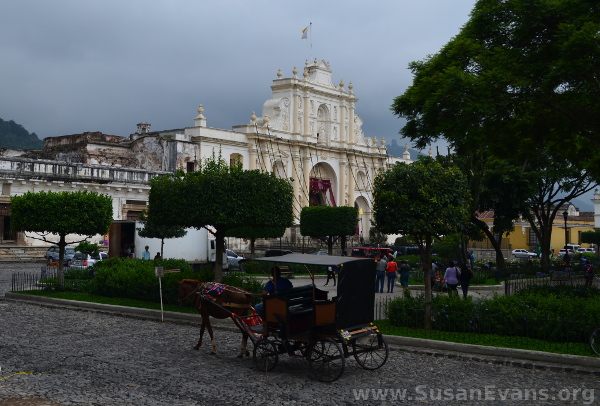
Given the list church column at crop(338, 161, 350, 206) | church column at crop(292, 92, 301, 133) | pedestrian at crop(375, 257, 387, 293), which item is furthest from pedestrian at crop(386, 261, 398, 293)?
church column at crop(338, 161, 350, 206)

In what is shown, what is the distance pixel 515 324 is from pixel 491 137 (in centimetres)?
570

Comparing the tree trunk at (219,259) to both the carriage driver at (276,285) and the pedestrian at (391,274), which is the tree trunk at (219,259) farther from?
the pedestrian at (391,274)

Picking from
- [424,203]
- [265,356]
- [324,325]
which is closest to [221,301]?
[265,356]

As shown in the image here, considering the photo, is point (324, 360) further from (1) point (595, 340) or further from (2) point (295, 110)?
(2) point (295, 110)

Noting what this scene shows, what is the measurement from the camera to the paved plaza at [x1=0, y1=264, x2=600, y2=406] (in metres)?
8.90

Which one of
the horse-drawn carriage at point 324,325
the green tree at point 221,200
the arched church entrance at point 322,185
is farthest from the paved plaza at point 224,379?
the arched church entrance at point 322,185

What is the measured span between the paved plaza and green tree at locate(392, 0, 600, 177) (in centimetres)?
543

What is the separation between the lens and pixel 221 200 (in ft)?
56.6

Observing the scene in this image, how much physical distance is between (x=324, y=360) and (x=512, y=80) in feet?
23.9

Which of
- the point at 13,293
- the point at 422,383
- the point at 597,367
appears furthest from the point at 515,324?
the point at 13,293

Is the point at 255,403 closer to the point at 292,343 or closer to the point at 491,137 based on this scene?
the point at 292,343

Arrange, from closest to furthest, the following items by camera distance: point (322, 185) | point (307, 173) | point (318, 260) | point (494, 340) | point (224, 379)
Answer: point (224, 379) → point (318, 260) → point (494, 340) → point (307, 173) → point (322, 185)

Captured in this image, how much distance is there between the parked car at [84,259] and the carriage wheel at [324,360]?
22.5m

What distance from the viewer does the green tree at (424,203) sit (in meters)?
13.8
